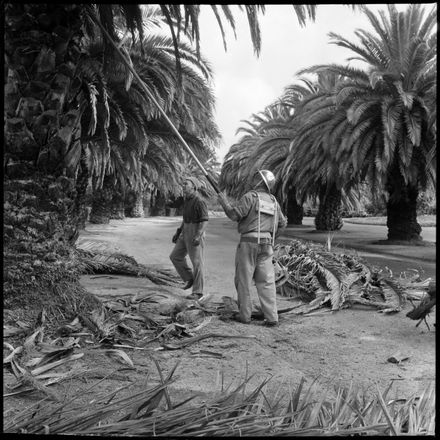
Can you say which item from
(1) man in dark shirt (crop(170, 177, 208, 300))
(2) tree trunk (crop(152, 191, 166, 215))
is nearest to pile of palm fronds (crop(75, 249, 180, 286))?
(1) man in dark shirt (crop(170, 177, 208, 300))

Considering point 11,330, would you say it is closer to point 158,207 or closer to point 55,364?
point 55,364

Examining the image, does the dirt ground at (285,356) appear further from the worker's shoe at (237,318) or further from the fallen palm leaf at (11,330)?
the fallen palm leaf at (11,330)

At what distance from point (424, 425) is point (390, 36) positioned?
1463cm

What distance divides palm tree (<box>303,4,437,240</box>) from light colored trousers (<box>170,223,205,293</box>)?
8136 millimetres

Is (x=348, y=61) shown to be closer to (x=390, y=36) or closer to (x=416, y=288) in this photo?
(x=390, y=36)

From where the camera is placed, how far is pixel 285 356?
16.1 feet

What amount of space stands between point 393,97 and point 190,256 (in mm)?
10085

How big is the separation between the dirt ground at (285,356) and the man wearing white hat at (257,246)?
250 mm

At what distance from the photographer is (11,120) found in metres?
4.64

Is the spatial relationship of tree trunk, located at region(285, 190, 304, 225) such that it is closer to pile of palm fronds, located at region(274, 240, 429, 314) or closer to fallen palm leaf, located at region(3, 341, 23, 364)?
pile of palm fronds, located at region(274, 240, 429, 314)

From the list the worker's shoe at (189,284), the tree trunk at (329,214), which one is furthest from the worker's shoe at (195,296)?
the tree trunk at (329,214)

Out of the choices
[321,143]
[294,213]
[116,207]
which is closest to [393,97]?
[321,143]

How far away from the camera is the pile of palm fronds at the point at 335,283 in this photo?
23.1ft

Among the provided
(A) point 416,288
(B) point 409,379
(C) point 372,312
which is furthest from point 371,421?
(A) point 416,288
